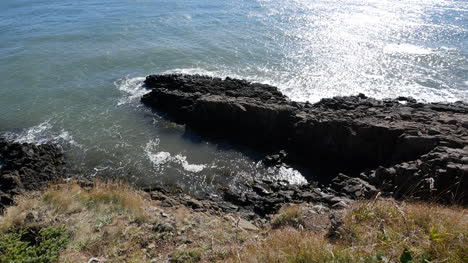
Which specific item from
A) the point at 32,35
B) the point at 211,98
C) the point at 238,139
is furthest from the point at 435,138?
the point at 32,35

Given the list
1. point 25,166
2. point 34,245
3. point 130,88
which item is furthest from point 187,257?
point 130,88

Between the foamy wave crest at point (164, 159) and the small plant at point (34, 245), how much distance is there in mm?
9118

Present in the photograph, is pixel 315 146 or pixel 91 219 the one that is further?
pixel 315 146

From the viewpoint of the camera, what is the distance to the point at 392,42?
3456 cm

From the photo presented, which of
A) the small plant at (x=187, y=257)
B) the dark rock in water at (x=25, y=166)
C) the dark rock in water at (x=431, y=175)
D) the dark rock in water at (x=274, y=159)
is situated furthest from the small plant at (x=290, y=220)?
the dark rock in water at (x=25, y=166)

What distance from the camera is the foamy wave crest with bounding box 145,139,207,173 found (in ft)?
55.4

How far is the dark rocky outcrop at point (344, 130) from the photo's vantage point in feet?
41.1

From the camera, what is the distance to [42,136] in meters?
19.5

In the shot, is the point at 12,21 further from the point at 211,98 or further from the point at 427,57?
the point at 427,57

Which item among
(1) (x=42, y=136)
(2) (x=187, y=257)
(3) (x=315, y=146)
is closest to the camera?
(2) (x=187, y=257)

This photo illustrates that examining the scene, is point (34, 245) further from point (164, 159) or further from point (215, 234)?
point (164, 159)

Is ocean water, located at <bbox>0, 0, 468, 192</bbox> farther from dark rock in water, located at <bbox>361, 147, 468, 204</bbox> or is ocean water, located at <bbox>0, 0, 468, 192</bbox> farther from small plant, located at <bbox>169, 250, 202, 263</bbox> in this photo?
small plant, located at <bbox>169, 250, 202, 263</bbox>

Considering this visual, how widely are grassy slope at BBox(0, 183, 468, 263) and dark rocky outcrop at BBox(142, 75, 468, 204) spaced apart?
441cm

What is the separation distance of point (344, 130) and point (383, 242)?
1271 cm
